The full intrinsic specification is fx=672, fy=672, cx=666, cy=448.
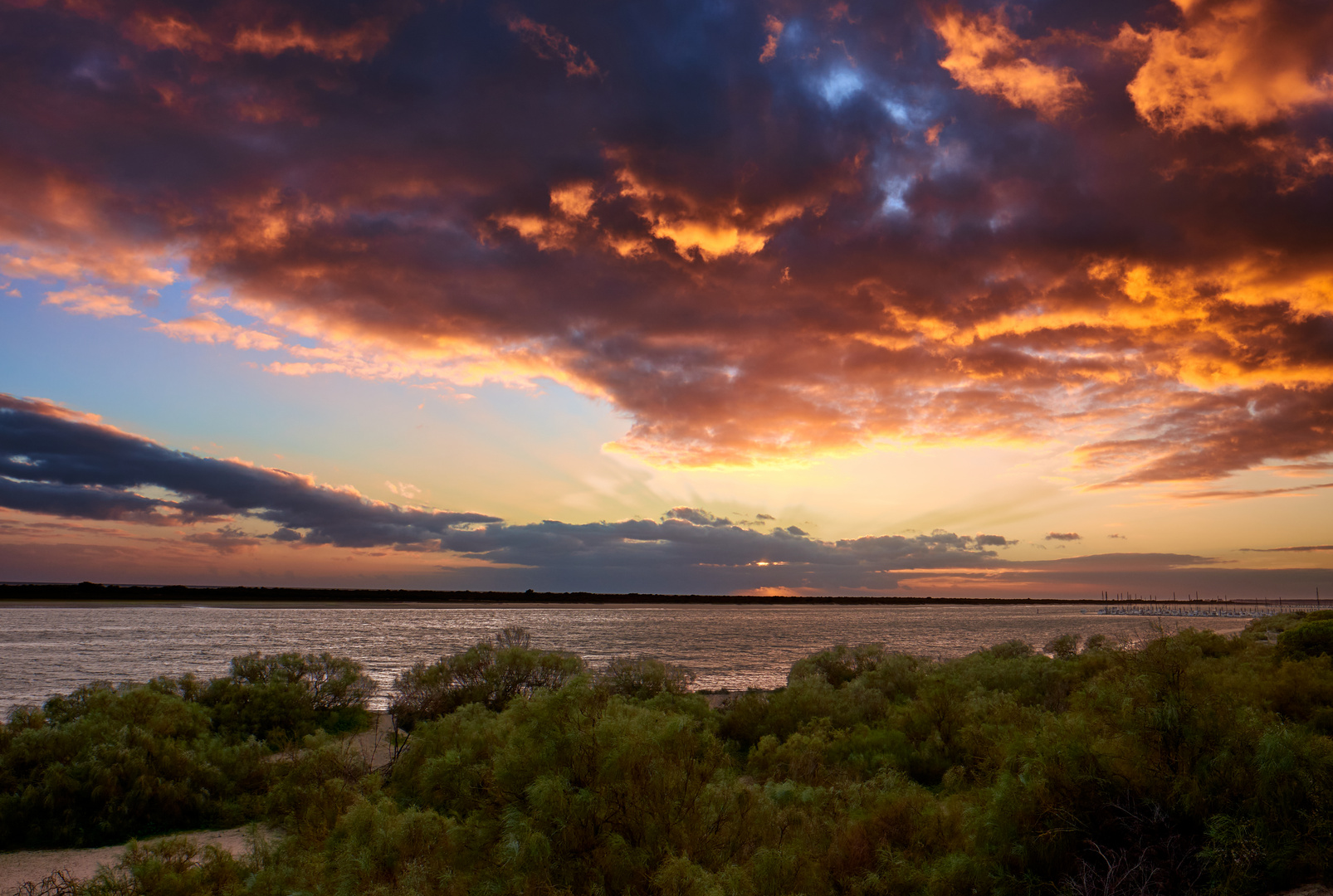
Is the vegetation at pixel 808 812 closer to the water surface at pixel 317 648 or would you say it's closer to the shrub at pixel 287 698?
the shrub at pixel 287 698

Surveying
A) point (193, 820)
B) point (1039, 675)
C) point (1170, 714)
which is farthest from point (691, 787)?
point (1039, 675)

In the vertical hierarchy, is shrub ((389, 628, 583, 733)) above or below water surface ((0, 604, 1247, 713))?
above

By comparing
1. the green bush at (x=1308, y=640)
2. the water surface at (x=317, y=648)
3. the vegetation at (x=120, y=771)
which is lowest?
the water surface at (x=317, y=648)

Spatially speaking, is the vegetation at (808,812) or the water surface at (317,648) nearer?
the vegetation at (808,812)

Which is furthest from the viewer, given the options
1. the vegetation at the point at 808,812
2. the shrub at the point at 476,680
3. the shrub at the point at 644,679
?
the shrub at the point at 644,679

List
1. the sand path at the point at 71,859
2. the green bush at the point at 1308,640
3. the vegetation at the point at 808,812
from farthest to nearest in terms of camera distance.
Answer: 1. the green bush at the point at 1308,640
2. the sand path at the point at 71,859
3. the vegetation at the point at 808,812

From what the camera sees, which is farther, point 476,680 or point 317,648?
point 317,648

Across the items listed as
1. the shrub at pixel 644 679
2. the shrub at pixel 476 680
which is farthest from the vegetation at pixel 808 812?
the shrub at pixel 644 679

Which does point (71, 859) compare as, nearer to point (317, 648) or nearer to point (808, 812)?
point (808, 812)

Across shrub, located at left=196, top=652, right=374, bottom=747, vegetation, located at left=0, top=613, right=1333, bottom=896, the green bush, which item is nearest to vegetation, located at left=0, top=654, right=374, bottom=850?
vegetation, located at left=0, top=613, right=1333, bottom=896

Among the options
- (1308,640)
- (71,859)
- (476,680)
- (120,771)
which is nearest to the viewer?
(71,859)

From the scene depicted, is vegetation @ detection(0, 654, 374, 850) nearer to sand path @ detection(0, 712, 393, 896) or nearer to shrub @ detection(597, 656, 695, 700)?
sand path @ detection(0, 712, 393, 896)

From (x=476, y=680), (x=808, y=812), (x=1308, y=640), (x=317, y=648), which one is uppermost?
(x=1308, y=640)

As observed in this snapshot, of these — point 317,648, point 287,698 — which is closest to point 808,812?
point 287,698
